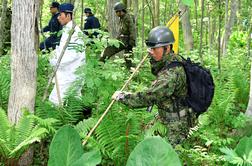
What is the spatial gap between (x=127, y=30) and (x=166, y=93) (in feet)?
16.5

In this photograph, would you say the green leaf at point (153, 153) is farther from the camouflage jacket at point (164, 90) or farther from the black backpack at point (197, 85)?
the black backpack at point (197, 85)

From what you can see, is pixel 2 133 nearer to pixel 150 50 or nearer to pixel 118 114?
pixel 118 114

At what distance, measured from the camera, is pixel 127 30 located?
30.7ft

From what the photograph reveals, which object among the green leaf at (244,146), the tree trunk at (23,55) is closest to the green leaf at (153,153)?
the green leaf at (244,146)

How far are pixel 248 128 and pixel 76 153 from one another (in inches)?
139

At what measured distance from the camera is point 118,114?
18.7ft

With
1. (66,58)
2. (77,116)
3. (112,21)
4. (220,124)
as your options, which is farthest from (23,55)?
(112,21)

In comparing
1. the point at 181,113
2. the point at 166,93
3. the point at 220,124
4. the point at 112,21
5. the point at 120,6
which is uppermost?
the point at 120,6

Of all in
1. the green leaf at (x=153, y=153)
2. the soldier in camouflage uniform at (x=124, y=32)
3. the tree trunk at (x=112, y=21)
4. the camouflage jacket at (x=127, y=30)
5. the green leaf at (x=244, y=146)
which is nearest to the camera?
the green leaf at (x=153, y=153)

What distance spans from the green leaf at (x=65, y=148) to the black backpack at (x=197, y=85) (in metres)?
1.48

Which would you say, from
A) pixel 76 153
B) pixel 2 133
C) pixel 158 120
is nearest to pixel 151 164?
pixel 76 153

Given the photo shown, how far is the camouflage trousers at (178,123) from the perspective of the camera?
4785mm

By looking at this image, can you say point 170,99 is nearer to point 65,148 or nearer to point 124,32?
point 65,148

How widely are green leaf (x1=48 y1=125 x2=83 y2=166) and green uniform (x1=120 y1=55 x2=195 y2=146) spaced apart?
47.2 inches
